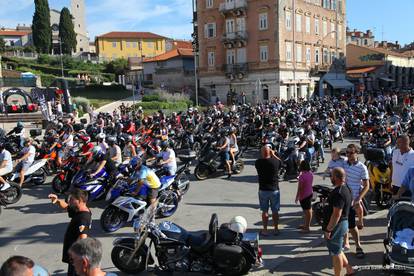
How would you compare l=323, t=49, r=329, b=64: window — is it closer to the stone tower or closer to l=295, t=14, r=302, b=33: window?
l=295, t=14, r=302, b=33: window

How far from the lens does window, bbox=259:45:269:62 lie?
43781 mm

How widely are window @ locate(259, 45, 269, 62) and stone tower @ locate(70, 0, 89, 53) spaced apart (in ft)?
196

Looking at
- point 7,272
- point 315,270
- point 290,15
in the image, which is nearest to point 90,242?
point 7,272

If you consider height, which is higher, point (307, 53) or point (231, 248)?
point (307, 53)

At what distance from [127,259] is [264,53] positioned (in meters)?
39.9

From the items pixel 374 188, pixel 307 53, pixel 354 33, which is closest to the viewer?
pixel 374 188

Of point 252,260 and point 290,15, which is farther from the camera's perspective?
point 290,15

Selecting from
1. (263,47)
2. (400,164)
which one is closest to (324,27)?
(263,47)

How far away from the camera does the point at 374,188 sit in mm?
9211

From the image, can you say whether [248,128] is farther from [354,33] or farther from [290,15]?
[354,33]

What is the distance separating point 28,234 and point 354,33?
85.4 metres

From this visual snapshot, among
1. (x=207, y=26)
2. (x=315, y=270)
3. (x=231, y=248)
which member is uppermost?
(x=207, y=26)

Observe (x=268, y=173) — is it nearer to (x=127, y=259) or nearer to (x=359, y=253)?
(x=359, y=253)

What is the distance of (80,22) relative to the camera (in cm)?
9631
